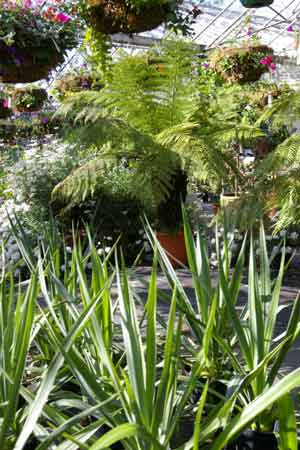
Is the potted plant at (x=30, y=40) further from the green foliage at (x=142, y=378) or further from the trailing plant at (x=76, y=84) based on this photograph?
the trailing plant at (x=76, y=84)

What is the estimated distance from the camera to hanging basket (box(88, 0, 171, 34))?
287 cm

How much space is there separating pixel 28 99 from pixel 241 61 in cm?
368

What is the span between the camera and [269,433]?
1260 millimetres

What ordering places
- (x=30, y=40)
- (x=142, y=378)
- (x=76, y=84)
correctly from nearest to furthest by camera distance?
(x=142, y=378) < (x=30, y=40) < (x=76, y=84)

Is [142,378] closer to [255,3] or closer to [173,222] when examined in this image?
[255,3]

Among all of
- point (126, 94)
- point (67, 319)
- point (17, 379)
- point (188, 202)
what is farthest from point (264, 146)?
point (17, 379)

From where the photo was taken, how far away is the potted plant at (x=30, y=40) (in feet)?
9.08

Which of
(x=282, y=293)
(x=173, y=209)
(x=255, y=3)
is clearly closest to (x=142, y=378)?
(x=282, y=293)

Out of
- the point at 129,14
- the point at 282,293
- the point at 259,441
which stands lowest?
the point at 282,293

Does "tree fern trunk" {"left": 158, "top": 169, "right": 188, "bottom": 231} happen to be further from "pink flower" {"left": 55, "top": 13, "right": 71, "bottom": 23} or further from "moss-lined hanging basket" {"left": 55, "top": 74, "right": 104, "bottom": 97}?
"moss-lined hanging basket" {"left": 55, "top": 74, "right": 104, "bottom": 97}

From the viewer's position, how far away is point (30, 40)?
9.18 ft

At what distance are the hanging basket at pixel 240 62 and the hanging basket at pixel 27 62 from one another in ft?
10.9

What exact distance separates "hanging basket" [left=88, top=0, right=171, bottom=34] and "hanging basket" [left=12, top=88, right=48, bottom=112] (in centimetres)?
→ 567

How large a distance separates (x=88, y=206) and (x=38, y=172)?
46 cm
